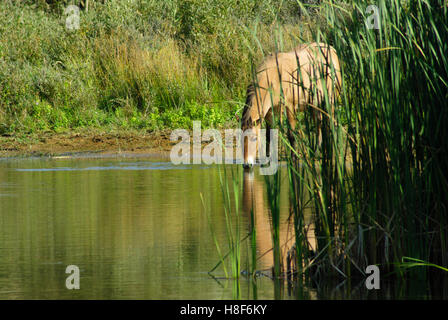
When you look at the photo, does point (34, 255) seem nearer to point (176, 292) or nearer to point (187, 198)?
point (176, 292)

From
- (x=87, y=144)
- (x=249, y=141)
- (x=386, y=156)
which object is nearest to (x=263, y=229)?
(x=386, y=156)

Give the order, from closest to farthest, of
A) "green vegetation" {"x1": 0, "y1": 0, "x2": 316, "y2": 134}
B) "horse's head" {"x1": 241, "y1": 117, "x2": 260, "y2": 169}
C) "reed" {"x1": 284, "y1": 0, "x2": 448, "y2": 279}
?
1. "reed" {"x1": 284, "y1": 0, "x2": 448, "y2": 279}
2. "horse's head" {"x1": 241, "y1": 117, "x2": 260, "y2": 169}
3. "green vegetation" {"x1": 0, "y1": 0, "x2": 316, "y2": 134}

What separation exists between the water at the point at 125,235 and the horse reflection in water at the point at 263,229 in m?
0.02

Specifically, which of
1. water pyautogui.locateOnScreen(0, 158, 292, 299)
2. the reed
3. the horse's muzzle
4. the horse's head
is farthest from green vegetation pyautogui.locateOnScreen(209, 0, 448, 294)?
the horse's muzzle

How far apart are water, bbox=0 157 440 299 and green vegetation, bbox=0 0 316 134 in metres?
3.87

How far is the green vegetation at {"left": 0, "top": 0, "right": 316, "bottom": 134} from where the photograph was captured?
15.9 metres

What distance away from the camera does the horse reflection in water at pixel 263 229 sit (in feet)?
19.7

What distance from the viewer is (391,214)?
17.6 feet

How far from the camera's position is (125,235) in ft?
23.5

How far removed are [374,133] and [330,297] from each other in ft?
3.34

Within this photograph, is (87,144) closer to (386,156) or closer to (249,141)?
(249,141)

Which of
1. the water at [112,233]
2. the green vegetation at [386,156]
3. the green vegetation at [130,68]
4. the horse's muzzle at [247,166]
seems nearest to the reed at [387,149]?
the green vegetation at [386,156]

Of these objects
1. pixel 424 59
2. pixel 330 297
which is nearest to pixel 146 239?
pixel 330 297

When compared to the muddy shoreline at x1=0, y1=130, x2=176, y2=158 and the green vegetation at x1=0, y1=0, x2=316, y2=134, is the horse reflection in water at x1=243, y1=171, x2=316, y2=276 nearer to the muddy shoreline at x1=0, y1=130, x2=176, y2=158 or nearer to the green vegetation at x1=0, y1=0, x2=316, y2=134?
the muddy shoreline at x1=0, y1=130, x2=176, y2=158
